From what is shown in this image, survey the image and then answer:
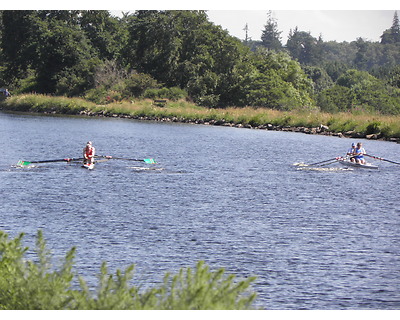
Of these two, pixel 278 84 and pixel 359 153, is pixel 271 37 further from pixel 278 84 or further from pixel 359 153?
pixel 359 153

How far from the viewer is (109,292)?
10.8m

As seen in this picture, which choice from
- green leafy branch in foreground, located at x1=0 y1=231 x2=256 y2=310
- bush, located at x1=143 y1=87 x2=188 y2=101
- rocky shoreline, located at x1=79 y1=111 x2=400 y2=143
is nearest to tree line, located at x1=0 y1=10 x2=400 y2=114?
bush, located at x1=143 y1=87 x2=188 y2=101

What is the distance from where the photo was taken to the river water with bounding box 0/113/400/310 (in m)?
19.5

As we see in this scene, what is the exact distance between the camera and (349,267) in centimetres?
2050

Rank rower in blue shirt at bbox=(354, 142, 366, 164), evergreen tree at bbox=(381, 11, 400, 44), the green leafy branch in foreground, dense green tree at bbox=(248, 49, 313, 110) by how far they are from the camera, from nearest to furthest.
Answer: the green leafy branch in foreground
rower in blue shirt at bbox=(354, 142, 366, 164)
dense green tree at bbox=(248, 49, 313, 110)
evergreen tree at bbox=(381, 11, 400, 44)

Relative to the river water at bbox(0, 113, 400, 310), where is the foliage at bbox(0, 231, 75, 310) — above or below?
above

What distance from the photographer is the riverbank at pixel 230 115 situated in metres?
64.3

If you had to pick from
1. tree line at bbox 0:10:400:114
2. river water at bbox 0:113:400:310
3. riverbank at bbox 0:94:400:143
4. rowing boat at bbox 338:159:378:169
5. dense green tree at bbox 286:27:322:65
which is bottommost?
river water at bbox 0:113:400:310

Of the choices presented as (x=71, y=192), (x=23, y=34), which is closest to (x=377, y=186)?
(x=71, y=192)

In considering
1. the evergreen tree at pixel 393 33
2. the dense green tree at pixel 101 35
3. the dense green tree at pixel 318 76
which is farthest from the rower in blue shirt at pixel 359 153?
the dense green tree at pixel 318 76

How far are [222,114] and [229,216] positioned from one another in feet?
181

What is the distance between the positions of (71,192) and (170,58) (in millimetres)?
64623

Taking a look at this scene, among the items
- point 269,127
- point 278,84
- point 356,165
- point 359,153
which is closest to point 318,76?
point 278,84

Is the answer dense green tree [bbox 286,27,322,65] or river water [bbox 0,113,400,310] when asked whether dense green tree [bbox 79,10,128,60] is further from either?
dense green tree [bbox 286,27,322,65]
